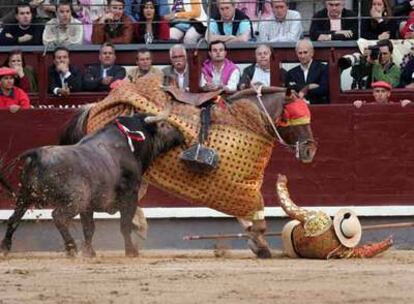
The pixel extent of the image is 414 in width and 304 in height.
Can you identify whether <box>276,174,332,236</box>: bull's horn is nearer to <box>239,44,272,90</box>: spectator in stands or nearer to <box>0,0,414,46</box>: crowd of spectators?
<box>239,44,272,90</box>: spectator in stands

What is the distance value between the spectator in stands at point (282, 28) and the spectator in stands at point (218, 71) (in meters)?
0.62

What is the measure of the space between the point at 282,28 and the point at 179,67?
4.05ft

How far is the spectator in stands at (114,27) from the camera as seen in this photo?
16.4 meters

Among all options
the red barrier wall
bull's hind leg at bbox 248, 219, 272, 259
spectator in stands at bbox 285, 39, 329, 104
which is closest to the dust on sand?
bull's hind leg at bbox 248, 219, 272, 259

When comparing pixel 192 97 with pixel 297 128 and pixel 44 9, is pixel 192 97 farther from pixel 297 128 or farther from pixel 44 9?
pixel 44 9

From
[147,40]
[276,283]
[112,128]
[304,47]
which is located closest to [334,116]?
[304,47]

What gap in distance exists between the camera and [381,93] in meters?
15.5

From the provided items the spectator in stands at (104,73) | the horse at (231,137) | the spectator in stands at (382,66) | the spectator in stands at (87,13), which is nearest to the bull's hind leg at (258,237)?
the horse at (231,137)

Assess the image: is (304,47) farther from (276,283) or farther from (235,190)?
(276,283)

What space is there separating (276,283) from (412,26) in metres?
6.14

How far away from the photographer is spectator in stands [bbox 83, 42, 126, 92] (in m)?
15.8

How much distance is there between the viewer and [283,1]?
16.1 metres

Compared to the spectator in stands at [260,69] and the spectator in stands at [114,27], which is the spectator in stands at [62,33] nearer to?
the spectator in stands at [114,27]

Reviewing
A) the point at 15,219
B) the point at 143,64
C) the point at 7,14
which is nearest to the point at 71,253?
the point at 15,219
